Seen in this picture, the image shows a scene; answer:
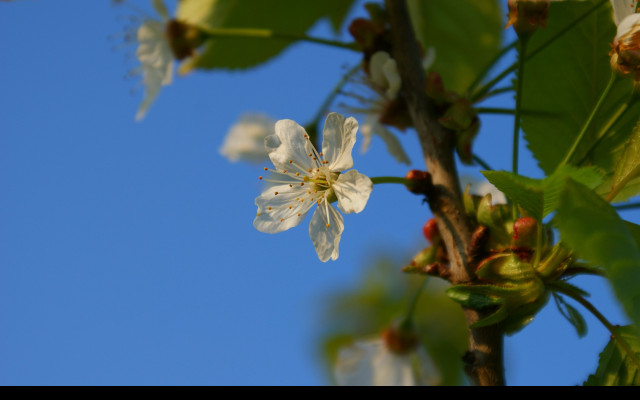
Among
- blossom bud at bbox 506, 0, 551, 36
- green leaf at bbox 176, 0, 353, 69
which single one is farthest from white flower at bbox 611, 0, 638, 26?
green leaf at bbox 176, 0, 353, 69

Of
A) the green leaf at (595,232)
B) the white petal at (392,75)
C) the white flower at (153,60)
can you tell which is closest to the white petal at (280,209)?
the white petal at (392,75)

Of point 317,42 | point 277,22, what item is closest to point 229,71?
point 277,22

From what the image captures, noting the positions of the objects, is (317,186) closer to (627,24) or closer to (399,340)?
(399,340)

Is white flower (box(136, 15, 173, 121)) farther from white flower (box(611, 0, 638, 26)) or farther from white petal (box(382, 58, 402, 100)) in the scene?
white flower (box(611, 0, 638, 26))

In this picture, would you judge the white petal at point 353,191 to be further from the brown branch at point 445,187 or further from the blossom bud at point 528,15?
the blossom bud at point 528,15
